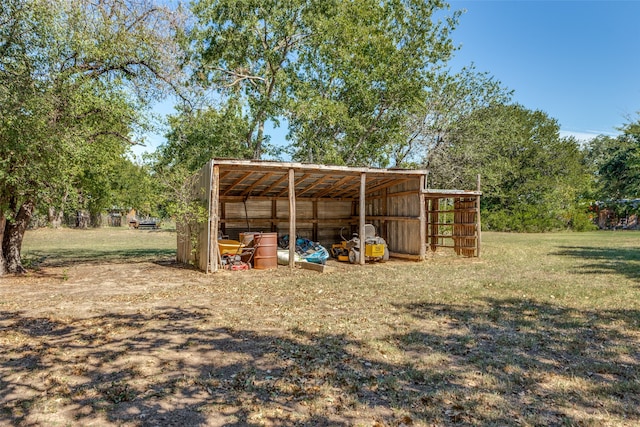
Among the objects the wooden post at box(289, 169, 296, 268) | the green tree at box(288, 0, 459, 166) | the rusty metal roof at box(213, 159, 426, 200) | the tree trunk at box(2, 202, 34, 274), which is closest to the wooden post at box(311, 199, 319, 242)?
the rusty metal roof at box(213, 159, 426, 200)

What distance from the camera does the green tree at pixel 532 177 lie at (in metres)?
31.7

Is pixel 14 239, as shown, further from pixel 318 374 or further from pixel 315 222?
pixel 318 374

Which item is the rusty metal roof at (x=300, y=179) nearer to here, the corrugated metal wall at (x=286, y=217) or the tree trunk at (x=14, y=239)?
the corrugated metal wall at (x=286, y=217)

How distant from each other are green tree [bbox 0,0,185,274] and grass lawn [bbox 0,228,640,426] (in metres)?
2.51

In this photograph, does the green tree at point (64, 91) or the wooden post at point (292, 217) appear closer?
the green tree at point (64, 91)

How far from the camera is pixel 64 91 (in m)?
8.95

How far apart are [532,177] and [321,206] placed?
2612 centimetres

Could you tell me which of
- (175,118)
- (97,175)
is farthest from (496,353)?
(175,118)

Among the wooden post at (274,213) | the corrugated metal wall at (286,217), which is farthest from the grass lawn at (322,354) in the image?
the wooden post at (274,213)

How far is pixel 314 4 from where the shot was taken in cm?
1762

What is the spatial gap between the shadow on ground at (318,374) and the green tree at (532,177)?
963 inches

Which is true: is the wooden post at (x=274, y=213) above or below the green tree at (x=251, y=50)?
below

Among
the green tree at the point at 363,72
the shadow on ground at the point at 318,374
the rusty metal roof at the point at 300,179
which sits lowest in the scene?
the shadow on ground at the point at 318,374

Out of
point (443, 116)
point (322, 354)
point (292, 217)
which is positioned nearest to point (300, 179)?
point (292, 217)
